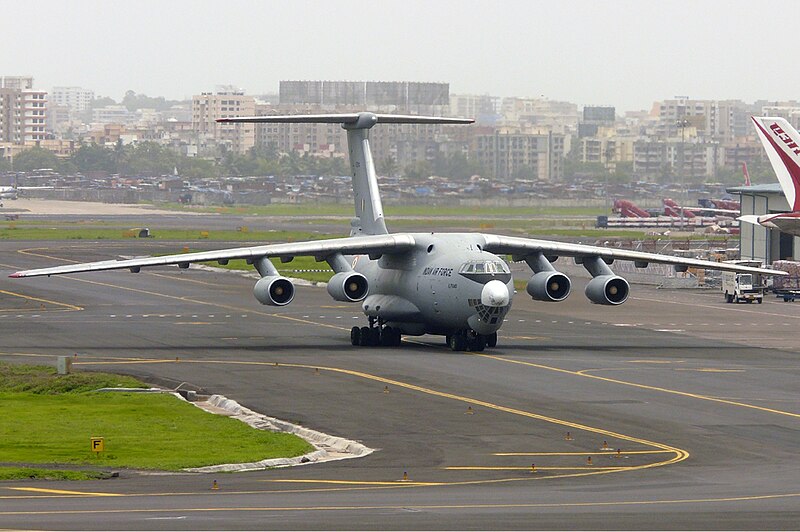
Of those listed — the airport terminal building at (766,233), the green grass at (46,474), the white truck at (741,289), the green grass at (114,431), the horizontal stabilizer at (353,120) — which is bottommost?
the white truck at (741,289)

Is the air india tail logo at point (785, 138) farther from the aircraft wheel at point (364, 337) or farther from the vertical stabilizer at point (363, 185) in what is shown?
→ the aircraft wheel at point (364, 337)

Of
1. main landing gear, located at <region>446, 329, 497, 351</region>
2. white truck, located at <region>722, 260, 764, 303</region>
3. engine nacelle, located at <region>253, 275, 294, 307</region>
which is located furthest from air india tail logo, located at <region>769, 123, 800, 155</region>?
engine nacelle, located at <region>253, 275, 294, 307</region>

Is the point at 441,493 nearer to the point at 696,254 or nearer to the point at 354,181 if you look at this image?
the point at 354,181

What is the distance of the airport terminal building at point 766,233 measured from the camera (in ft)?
268

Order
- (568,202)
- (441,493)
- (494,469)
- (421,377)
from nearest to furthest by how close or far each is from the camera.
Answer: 1. (441,493)
2. (494,469)
3. (421,377)
4. (568,202)

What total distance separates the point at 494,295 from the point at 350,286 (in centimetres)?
510

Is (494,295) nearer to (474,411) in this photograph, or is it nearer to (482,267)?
(482,267)

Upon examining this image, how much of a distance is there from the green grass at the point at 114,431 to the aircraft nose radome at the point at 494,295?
11406mm

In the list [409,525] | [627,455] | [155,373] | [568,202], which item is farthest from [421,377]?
[568,202]

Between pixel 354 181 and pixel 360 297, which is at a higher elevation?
pixel 354 181

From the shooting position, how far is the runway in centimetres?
2156

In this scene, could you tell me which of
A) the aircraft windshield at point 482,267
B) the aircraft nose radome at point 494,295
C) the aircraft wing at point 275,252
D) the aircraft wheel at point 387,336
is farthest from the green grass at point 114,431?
the aircraft wheel at point 387,336

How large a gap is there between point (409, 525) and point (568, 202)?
165126 mm

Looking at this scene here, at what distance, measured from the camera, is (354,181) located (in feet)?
179
